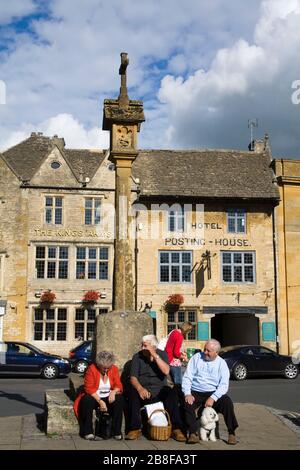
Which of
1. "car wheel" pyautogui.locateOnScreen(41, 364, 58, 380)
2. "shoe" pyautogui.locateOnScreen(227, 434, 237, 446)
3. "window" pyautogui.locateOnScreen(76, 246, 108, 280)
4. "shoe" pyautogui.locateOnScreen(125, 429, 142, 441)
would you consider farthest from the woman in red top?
"window" pyautogui.locateOnScreen(76, 246, 108, 280)

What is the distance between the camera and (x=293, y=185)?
30.9 metres

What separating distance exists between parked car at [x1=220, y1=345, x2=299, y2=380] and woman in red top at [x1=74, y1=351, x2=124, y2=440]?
1411 centimetres

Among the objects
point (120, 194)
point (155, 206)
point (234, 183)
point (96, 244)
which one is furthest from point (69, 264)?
point (120, 194)

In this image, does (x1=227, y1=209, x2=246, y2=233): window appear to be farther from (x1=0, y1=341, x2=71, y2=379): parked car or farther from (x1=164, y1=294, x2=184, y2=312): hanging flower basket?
(x1=0, y1=341, x2=71, y2=379): parked car

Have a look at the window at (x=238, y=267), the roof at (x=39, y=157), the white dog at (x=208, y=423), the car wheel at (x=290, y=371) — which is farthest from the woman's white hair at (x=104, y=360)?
A: the roof at (x=39, y=157)

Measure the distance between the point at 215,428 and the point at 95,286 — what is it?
71.2 ft

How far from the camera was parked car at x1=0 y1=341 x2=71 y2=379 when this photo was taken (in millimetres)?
21031

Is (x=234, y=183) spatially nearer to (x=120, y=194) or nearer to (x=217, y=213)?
(x=217, y=213)

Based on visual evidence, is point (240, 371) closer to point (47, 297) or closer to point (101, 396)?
point (47, 297)

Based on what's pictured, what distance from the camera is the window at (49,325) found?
92.6 ft

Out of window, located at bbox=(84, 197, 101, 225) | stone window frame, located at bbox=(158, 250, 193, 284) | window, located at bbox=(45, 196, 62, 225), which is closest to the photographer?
window, located at bbox=(45, 196, 62, 225)

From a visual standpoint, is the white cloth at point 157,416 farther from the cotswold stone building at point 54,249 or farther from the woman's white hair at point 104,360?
the cotswold stone building at point 54,249

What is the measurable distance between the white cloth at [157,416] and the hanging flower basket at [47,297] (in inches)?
830
